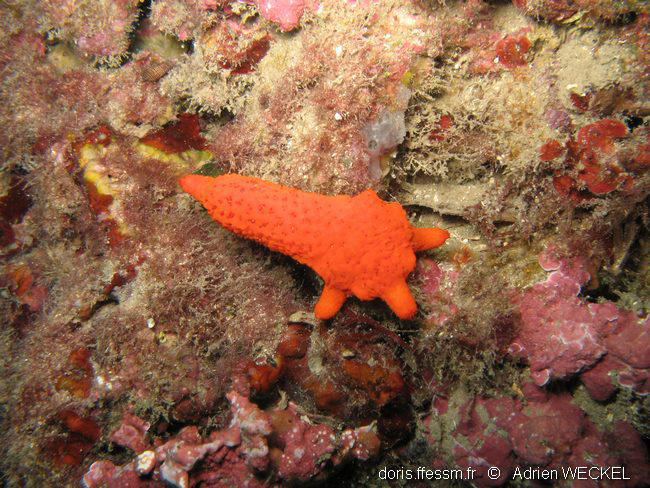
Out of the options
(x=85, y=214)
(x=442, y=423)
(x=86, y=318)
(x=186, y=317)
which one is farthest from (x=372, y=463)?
(x=85, y=214)

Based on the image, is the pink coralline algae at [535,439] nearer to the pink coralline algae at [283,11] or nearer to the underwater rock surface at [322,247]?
the underwater rock surface at [322,247]

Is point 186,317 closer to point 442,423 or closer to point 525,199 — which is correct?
Answer: point 442,423

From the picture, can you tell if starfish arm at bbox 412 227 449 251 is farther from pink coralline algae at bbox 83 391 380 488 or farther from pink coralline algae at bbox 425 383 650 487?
pink coralline algae at bbox 83 391 380 488

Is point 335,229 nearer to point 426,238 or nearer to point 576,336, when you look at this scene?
point 426,238

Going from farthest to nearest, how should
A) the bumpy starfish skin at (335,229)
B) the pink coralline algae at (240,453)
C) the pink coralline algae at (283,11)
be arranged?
1. the pink coralline algae at (283,11)
2. the pink coralline algae at (240,453)
3. the bumpy starfish skin at (335,229)

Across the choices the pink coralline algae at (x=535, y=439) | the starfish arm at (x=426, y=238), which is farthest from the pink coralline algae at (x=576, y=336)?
the starfish arm at (x=426, y=238)

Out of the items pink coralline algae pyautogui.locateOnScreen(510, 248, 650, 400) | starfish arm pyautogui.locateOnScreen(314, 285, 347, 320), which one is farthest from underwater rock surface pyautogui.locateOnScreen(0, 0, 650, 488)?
starfish arm pyautogui.locateOnScreen(314, 285, 347, 320)
